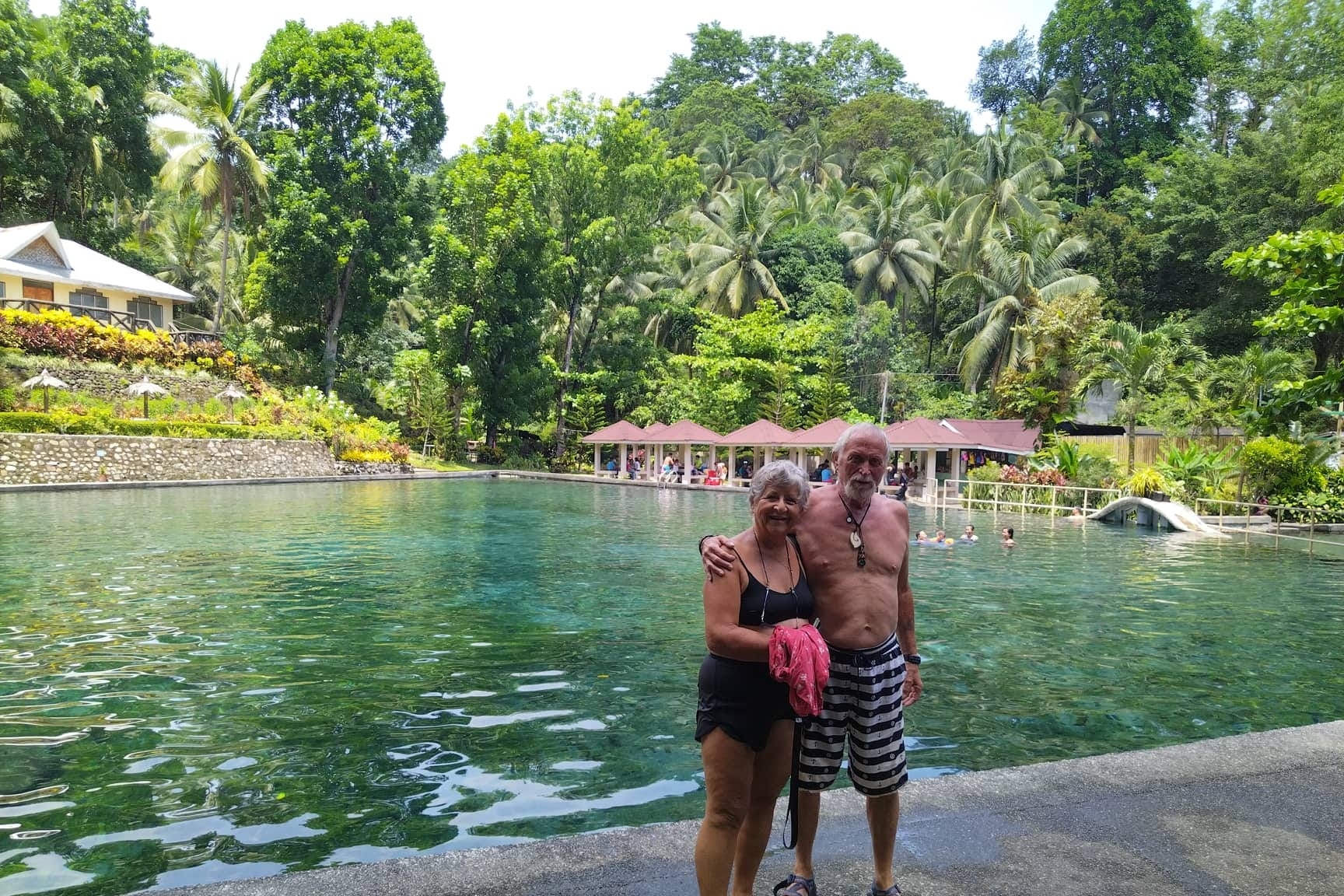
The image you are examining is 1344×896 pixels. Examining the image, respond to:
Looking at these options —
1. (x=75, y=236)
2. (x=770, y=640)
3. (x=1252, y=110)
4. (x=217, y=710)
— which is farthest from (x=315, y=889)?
(x=1252, y=110)

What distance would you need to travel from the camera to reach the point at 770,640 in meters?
2.61

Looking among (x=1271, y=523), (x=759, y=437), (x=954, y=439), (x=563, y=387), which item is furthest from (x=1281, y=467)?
(x=563, y=387)

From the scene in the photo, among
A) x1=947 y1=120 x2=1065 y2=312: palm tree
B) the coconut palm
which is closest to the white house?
the coconut palm

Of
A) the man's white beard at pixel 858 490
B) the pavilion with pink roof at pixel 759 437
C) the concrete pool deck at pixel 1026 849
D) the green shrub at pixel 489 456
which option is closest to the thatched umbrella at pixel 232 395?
the green shrub at pixel 489 456

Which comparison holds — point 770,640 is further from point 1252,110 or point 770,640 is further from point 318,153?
point 1252,110

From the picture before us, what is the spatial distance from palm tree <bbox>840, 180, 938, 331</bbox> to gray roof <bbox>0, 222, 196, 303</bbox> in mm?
28413

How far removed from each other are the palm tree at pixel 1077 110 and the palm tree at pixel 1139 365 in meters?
20.6

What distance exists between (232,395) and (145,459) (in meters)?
4.38

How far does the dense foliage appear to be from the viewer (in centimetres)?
3344

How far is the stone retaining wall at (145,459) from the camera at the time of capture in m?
21.0

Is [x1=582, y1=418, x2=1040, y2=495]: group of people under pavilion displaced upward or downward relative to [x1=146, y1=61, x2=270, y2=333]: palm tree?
downward

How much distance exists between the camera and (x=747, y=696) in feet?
8.77

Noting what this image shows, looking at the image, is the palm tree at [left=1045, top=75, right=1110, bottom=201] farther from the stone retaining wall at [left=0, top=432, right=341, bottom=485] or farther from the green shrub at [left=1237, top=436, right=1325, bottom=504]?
the stone retaining wall at [left=0, top=432, right=341, bottom=485]

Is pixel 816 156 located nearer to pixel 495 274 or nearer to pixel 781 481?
pixel 495 274
